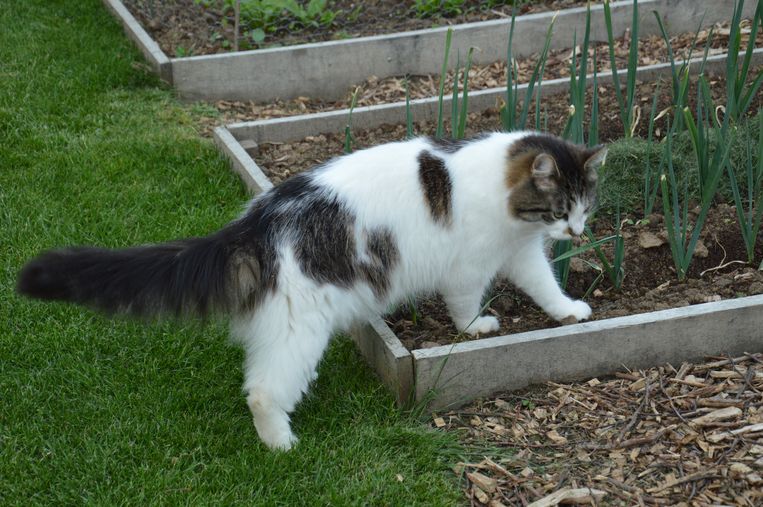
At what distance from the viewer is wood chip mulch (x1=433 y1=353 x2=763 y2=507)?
9.53ft

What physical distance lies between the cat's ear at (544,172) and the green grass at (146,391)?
0.99 metres

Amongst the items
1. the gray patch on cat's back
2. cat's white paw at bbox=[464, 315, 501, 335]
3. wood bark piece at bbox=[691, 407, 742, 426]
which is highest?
the gray patch on cat's back

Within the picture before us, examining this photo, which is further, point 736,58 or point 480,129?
point 480,129

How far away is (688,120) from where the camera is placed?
11.7ft

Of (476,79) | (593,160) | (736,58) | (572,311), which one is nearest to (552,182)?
(593,160)

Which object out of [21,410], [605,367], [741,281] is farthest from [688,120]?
[21,410]

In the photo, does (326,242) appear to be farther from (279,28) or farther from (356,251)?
(279,28)

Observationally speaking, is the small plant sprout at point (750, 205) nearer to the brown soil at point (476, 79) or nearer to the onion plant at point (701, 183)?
the onion plant at point (701, 183)

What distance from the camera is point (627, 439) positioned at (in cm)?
315

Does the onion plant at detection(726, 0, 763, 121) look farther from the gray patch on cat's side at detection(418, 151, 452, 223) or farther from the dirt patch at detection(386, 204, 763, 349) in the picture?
the gray patch on cat's side at detection(418, 151, 452, 223)

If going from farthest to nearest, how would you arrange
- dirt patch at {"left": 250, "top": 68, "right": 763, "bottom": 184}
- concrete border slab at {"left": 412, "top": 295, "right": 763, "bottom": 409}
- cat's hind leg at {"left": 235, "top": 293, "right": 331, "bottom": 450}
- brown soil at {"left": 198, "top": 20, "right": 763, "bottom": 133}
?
brown soil at {"left": 198, "top": 20, "right": 763, "bottom": 133}, dirt patch at {"left": 250, "top": 68, "right": 763, "bottom": 184}, concrete border slab at {"left": 412, "top": 295, "right": 763, "bottom": 409}, cat's hind leg at {"left": 235, "top": 293, "right": 331, "bottom": 450}

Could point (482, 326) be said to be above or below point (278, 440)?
above

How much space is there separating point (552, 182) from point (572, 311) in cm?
61

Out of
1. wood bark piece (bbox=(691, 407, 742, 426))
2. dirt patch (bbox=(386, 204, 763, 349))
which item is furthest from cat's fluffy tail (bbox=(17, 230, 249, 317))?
wood bark piece (bbox=(691, 407, 742, 426))
